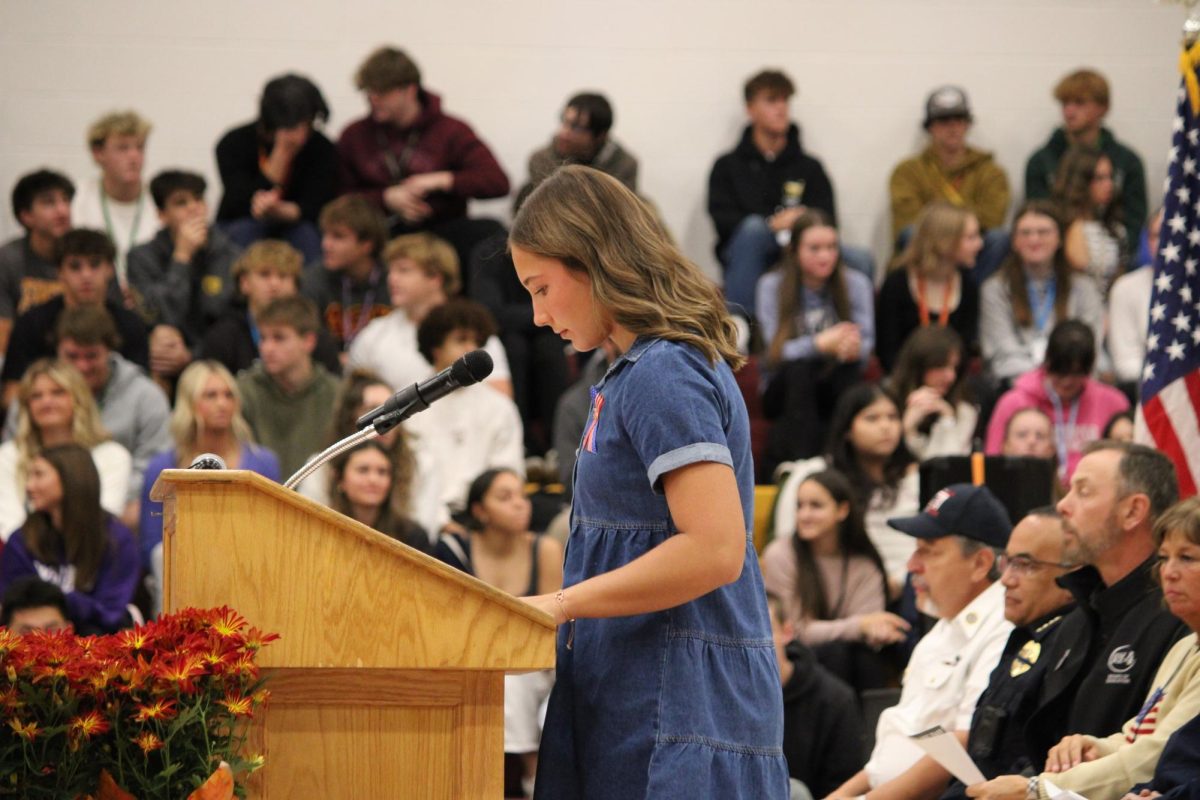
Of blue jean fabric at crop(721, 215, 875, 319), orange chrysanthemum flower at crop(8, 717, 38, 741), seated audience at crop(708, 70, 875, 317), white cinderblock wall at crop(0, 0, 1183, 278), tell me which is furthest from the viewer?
white cinderblock wall at crop(0, 0, 1183, 278)

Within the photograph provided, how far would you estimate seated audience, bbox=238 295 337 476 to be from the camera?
7.07 m

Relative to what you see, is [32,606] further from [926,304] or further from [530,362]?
[926,304]

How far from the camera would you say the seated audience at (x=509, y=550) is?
6.34 metres

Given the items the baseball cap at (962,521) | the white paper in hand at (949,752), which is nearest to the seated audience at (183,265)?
the baseball cap at (962,521)

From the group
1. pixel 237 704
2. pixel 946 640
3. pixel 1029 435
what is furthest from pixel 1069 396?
pixel 237 704

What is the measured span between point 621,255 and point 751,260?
20.4 ft

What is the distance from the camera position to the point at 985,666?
4.51m

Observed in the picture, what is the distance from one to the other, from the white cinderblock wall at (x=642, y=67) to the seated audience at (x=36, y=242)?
1.02 m

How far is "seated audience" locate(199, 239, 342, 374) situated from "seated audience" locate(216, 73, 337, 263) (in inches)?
24.9

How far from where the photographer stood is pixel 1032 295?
27.6 ft

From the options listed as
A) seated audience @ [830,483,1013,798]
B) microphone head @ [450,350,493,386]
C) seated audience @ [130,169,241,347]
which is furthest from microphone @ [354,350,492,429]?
seated audience @ [130,169,241,347]

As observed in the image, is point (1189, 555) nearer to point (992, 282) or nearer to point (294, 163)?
point (992, 282)

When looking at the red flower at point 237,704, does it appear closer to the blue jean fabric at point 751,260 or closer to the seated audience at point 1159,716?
the seated audience at point 1159,716

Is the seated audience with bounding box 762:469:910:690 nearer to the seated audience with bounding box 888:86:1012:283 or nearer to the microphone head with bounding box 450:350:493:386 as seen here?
the seated audience with bounding box 888:86:1012:283
